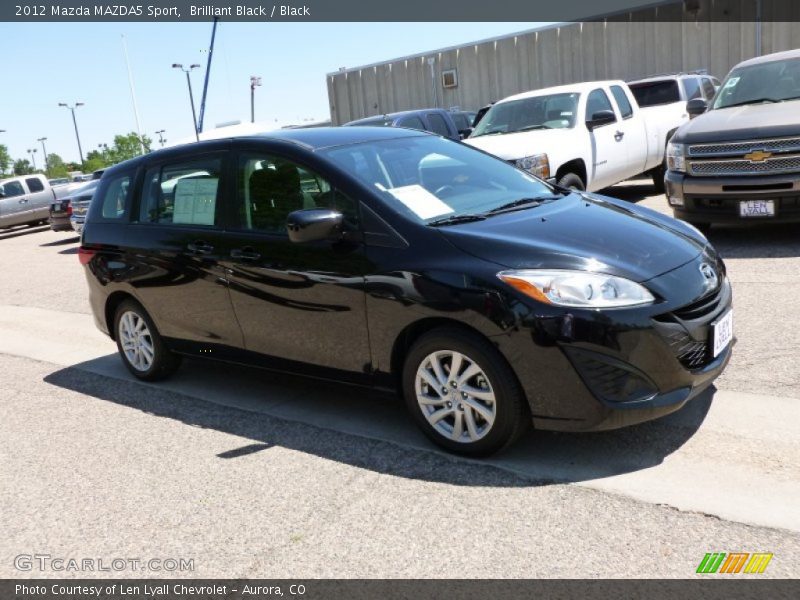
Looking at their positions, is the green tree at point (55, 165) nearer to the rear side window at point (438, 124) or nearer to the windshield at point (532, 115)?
the rear side window at point (438, 124)

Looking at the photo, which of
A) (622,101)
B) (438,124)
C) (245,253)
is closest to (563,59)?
(438,124)

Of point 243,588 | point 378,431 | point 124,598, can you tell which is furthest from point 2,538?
point 378,431

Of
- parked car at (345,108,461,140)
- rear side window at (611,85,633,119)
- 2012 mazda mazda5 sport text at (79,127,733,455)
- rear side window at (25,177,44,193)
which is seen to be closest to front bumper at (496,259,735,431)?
2012 mazda mazda5 sport text at (79,127,733,455)

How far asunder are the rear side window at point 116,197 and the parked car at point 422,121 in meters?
7.64

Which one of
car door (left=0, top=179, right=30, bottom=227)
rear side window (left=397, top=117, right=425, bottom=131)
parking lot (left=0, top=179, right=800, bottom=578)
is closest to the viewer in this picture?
parking lot (left=0, top=179, right=800, bottom=578)

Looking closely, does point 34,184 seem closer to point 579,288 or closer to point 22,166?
point 579,288

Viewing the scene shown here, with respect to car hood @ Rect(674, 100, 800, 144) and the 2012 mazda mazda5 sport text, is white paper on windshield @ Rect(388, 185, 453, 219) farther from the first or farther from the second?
car hood @ Rect(674, 100, 800, 144)

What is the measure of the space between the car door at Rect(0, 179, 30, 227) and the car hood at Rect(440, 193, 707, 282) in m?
23.5

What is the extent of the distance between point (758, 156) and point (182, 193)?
5.51 metres

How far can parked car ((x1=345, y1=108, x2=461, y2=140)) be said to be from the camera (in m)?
13.5

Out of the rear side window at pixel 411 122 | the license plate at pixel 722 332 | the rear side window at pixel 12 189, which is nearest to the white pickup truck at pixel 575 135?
the rear side window at pixel 411 122

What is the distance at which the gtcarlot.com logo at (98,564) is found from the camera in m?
3.38

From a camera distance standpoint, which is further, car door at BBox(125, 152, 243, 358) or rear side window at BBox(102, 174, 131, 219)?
rear side window at BBox(102, 174, 131, 219)

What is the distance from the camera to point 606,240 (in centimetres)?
398
